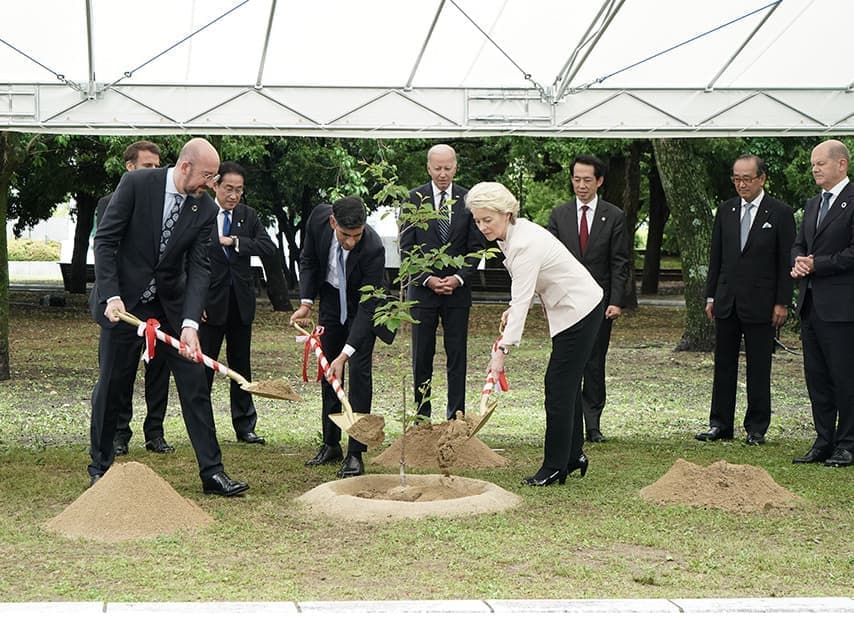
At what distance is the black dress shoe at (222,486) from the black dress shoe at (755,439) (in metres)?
4.21

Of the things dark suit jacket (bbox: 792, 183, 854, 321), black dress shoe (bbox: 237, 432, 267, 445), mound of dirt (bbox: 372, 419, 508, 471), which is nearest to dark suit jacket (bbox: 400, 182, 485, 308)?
mound of dirt (bbox: 372, 419, 508, 471)

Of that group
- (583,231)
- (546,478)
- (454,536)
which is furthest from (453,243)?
(454,536)

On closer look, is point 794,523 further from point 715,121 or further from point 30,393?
point 30,393

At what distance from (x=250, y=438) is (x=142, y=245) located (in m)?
2.88

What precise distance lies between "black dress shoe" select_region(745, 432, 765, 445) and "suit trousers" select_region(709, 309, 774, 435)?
2cm

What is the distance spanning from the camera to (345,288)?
303 inches

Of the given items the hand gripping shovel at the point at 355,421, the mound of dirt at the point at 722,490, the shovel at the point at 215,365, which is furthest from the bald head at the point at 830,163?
the shovel at the point at 215,365

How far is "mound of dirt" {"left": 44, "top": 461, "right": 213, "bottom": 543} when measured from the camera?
6082 mm

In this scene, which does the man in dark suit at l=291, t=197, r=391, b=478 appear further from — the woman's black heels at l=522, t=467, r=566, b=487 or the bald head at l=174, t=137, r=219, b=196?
the woman's black heels at l=522, t=467, r=566, b=487

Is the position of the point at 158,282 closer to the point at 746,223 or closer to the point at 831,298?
the point at 831,298

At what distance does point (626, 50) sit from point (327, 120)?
227 centimetres

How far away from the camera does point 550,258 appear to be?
6988 millimetres

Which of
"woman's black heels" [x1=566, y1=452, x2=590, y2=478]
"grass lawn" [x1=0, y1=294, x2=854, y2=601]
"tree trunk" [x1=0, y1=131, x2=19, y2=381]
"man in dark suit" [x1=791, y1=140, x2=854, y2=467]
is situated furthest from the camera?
"tree trunk" [x1=0, y1=131, x2=19, y2=381]

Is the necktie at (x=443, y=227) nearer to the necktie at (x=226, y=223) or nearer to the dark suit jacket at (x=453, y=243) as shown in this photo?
the dark suit jacket at (x=453, y=243)
